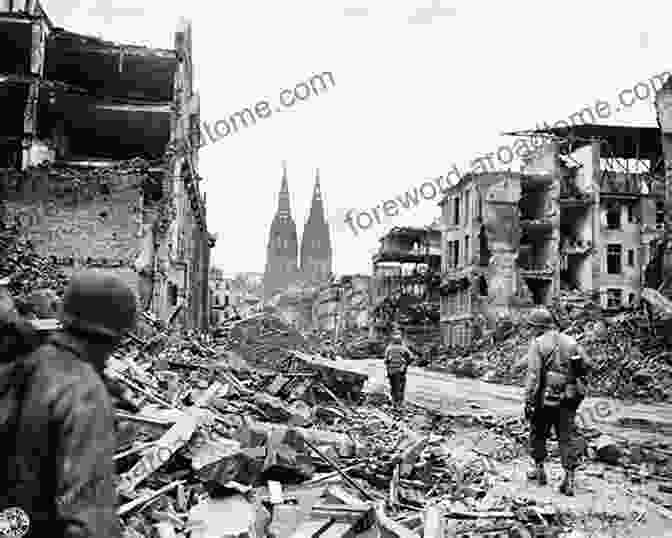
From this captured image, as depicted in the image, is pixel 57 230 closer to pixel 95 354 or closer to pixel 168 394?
pixel 168 394

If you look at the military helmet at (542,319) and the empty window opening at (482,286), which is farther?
the empty window opening at (482,286)

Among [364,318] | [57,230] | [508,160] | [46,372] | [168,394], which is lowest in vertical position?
[364,318]

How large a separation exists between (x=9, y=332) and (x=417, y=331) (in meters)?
45.7

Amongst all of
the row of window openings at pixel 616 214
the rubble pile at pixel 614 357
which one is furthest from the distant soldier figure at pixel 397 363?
the row of window openings at pixel 616 214

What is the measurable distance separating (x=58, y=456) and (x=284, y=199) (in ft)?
459

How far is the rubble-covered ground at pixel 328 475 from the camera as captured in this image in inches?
187

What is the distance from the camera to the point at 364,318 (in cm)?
6284

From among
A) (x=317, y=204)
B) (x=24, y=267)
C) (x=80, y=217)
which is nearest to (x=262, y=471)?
(x=24, y=267)

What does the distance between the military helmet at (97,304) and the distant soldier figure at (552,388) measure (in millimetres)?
5916

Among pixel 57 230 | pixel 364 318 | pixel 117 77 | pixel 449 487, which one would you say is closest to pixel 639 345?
pixel 449 487

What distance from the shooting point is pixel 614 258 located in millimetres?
41625

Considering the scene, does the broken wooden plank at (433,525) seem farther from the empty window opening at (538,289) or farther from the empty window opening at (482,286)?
the empty window opening at (538,289)

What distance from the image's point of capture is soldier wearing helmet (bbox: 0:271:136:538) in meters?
1.83

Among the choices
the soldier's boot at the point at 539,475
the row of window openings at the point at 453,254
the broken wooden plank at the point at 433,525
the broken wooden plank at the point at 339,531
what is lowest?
the soldier's boot at the point at 539,475
